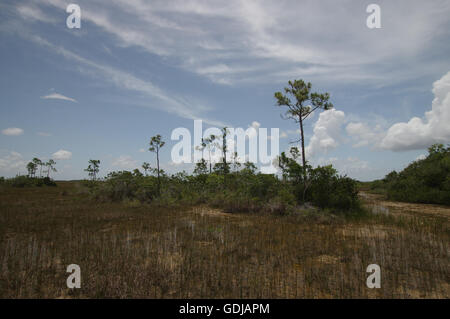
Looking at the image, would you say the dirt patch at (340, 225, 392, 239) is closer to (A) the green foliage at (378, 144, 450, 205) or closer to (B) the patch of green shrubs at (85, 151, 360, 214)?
(B) the patch of green shrubs at (85, 151, 360, 214)

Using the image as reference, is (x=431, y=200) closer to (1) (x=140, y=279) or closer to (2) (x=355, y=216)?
(2) (x=355, y=216)

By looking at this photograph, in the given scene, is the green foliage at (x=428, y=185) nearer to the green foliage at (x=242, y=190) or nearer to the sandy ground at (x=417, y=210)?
the sandy ground at (x=417, y=210)

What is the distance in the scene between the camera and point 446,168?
1584 centimetres

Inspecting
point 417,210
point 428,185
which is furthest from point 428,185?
point 417,210

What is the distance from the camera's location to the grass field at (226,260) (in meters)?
3.83

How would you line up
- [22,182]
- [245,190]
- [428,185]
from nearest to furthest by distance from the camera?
[245,190] → [428,185] → [22,182]

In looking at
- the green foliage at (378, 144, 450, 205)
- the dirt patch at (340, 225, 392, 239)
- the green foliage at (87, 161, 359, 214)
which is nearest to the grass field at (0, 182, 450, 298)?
the dirt patch at (340, 225, 392, 239)

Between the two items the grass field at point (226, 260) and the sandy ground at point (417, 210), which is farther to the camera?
the sandy ground at point (417, 210)

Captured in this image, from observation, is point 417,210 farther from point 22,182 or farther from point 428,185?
point 22,182

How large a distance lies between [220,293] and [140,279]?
1655 millimetres

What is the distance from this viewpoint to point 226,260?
5152 millimetres

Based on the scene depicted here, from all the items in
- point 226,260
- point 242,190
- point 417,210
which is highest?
point 242,190

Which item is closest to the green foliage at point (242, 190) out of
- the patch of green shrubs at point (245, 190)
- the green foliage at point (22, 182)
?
the patch of green shrubs at point (245, 190)
